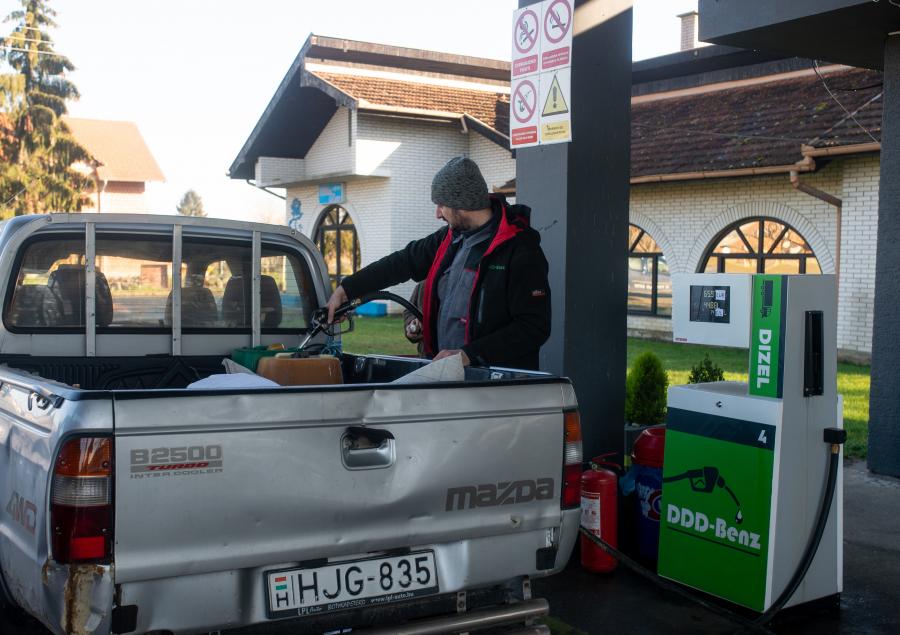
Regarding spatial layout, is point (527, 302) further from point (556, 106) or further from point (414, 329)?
point (556, 106)

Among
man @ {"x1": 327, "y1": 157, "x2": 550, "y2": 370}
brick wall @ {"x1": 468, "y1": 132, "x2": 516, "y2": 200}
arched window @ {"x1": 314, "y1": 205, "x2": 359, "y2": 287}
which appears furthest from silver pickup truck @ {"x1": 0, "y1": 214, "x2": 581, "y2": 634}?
arched window @ {"x1": 314, "y1": 205, "x2": 359, "y2": 287}

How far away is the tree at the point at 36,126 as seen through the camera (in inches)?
1544

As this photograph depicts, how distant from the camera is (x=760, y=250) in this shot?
1881cm

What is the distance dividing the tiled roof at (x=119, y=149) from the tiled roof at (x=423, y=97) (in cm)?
4472

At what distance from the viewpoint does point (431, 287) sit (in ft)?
17.3

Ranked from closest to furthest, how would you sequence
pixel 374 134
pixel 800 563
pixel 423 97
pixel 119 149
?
1. pixel 800 563
2. pixel 374 134
3. pixel 423 97
4. pixel 119 149

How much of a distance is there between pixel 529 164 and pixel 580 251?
0.72 meters

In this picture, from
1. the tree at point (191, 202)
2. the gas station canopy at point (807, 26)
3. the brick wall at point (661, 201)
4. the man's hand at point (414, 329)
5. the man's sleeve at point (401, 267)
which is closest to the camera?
the man's sleeve at point (401, 267)

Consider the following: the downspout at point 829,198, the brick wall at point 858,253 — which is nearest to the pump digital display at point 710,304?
the brick wall at point 858,253

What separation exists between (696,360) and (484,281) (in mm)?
11914

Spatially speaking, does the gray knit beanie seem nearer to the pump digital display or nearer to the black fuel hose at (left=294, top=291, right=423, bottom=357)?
the black fuel hose at (left=294, top=291, right=423, bottom=357)

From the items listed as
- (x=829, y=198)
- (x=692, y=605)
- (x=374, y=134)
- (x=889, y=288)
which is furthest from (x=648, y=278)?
(x=692, y=605)

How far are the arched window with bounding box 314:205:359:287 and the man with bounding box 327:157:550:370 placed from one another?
2462cm

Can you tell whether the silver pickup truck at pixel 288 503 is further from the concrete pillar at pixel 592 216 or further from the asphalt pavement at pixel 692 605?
the concrete pillar at pixel 592 216
